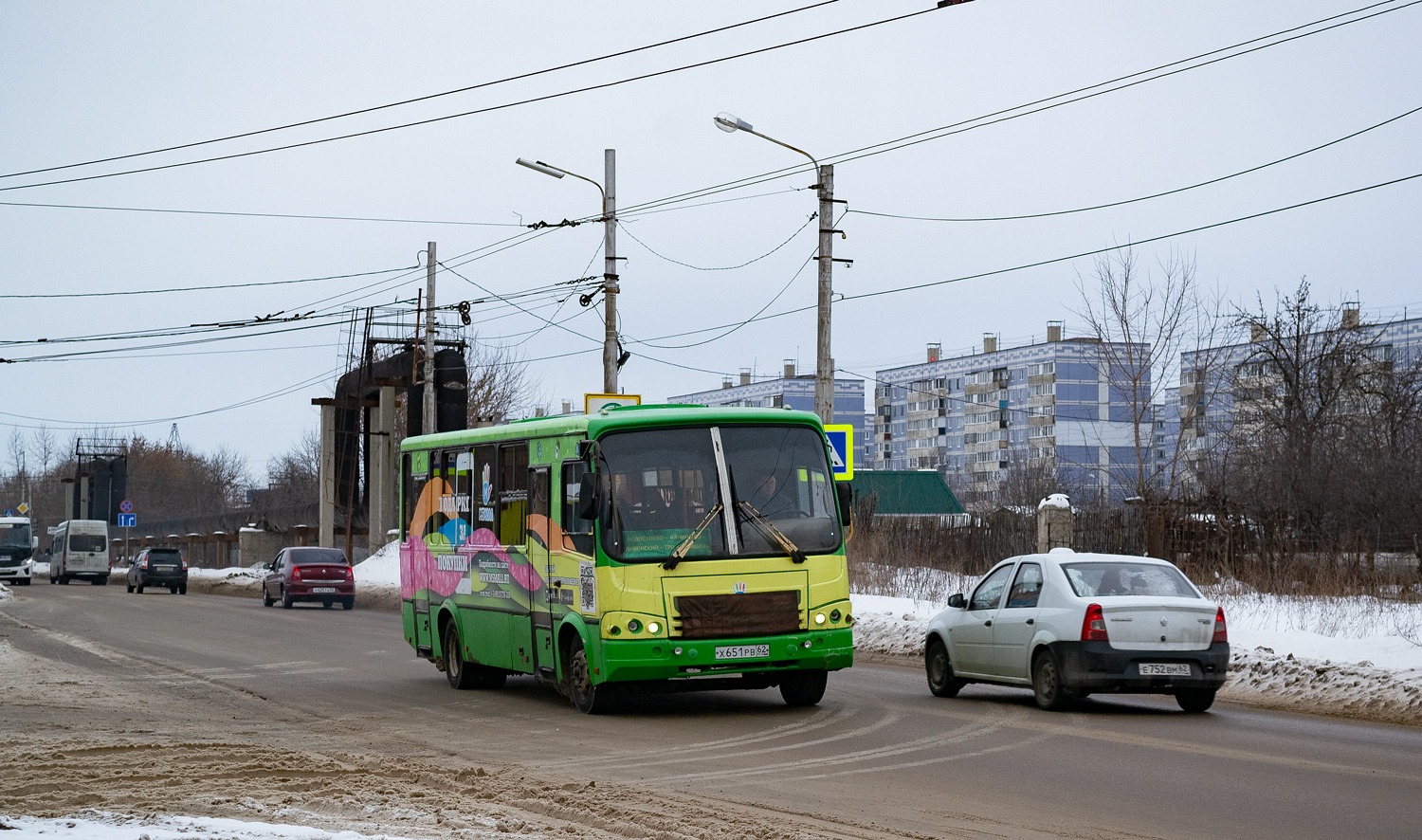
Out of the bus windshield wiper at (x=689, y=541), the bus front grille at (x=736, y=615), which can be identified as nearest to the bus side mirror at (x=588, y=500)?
the bus windshield wiper at (x=689, y=541)

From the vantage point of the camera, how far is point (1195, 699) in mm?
14109

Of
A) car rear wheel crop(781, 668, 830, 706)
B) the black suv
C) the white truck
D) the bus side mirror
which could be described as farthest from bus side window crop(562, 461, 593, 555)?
the white truck

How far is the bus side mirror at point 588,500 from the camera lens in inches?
533

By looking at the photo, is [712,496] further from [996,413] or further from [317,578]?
[996,413]

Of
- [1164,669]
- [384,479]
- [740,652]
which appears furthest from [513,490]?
[384,479]

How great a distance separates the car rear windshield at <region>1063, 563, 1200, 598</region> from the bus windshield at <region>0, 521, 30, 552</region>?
65.3 metres

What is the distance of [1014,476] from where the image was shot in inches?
3246

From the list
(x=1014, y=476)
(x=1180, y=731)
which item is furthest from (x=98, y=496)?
(x=1180, y=731)

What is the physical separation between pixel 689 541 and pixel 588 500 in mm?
1049

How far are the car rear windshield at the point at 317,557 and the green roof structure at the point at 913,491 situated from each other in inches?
1028

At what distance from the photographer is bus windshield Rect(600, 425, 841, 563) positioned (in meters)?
13.8

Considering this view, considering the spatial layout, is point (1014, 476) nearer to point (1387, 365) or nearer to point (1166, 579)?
point (1387, 365)

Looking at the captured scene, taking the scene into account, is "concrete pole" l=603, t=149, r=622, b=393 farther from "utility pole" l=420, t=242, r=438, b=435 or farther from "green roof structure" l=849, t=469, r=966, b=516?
"green roof structure" l=849, t=469, r=966, b=516

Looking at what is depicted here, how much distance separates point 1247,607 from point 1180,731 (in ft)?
38.2
